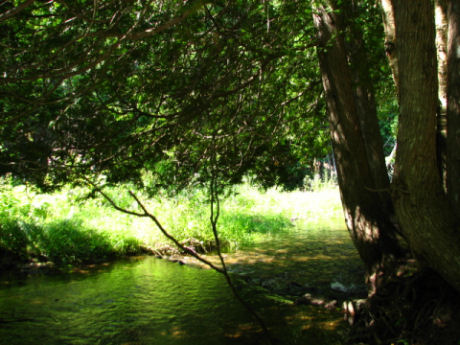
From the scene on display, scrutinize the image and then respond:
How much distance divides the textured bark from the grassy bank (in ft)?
12.6

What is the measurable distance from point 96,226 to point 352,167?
679 cm

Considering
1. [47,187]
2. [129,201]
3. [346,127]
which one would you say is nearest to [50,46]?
[47,187]

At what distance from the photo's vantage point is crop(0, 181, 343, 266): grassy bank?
7910 millimetres

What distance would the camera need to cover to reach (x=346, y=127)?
4.23m

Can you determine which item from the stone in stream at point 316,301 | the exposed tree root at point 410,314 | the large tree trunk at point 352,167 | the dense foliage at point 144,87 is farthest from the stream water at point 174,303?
the dense foliage at point 144,87

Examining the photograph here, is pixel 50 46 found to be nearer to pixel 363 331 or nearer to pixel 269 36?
pixel 269 36

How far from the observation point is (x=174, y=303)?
17.8 ft

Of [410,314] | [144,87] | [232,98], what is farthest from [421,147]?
[144,87]

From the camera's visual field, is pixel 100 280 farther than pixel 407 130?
Yes

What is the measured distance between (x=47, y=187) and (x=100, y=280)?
300 centimetres

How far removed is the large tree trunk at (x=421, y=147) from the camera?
2.85 metres

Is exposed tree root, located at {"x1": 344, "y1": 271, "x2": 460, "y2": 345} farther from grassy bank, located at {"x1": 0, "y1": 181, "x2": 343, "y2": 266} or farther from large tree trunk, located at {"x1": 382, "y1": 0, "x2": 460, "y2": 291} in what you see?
grassy bank, located at {"x1": 0, "y1": 181, "x2": 343, "y2": 266}

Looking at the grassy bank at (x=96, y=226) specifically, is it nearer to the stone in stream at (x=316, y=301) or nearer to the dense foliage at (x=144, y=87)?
the stone in stream at (x=316, y=301)

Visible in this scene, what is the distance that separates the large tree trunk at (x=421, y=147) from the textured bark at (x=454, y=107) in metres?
0.20
